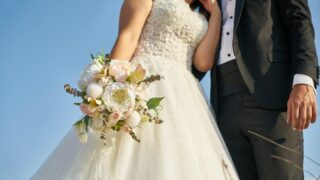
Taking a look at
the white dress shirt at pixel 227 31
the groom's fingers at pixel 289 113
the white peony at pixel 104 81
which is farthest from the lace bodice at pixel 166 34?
the groom's fingers at pixel 289 113

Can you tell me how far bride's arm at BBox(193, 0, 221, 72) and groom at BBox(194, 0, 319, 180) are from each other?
63 millimetres

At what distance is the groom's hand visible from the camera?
3.59m

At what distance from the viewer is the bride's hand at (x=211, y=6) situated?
14.5 feet

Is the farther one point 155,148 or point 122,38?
point 122,38

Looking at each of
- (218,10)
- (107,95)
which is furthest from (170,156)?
(218,10)

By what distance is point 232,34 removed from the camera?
4.24 metres

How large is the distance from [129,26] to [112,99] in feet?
2.92

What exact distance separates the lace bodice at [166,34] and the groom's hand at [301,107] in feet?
3.05

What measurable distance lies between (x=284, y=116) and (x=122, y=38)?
4.56 ft

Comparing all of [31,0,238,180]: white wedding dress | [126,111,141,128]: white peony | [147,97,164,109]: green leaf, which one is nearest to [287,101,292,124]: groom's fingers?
[31,0,238,180]: white wedding dress

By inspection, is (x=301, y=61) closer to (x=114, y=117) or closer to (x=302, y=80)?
(x=302, y=80)

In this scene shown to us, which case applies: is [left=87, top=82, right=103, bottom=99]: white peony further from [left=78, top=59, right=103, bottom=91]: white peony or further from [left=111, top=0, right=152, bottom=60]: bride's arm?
[left=111, top=0, right=152, bottom=60]: bride's arm

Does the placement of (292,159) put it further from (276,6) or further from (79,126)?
(79,126)

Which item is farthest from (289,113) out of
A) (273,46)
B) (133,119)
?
(133,119)
